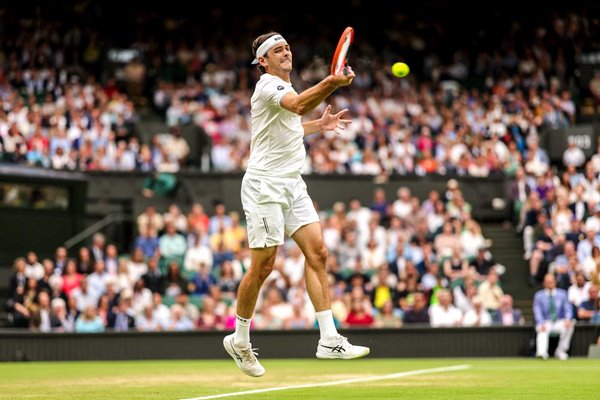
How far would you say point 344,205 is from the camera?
26859 millimetres

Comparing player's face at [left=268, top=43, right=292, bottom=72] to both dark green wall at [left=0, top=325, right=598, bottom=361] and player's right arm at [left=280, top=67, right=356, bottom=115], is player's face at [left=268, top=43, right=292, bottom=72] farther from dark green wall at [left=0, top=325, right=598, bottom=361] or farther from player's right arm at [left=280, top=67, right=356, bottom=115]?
dark green wall at [left=0, top=325, right=598, bottom=361]

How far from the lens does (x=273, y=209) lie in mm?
10141

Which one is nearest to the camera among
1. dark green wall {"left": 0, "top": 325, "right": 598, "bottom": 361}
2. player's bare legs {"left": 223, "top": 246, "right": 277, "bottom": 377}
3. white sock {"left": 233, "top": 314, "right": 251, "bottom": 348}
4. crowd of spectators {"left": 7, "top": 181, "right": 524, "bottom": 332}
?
player's bare legs {"left": 223, "top": 246, "right": 277, "bottom": 377}

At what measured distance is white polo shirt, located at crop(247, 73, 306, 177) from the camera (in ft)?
33.1

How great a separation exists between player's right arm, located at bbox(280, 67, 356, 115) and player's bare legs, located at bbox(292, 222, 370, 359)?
115 centimetres

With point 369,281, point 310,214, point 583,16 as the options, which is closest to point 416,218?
point 369,281

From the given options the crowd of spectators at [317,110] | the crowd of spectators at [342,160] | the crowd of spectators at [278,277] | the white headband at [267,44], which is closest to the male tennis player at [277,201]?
the white headband at [267,44]

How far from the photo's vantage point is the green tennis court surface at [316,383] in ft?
33.6

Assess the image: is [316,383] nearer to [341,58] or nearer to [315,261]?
[315,261]

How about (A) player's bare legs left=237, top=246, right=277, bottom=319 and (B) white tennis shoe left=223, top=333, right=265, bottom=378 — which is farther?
(B) white tennis shoe left=223, top=333, right=265, bottom=378

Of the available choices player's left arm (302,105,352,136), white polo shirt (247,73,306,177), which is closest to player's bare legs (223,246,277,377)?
white polo shirt (247,73,306,177)

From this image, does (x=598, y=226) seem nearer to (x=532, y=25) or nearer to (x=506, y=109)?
(x=506, y=109)

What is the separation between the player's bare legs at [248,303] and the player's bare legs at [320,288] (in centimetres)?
28

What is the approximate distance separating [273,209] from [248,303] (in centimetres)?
82
